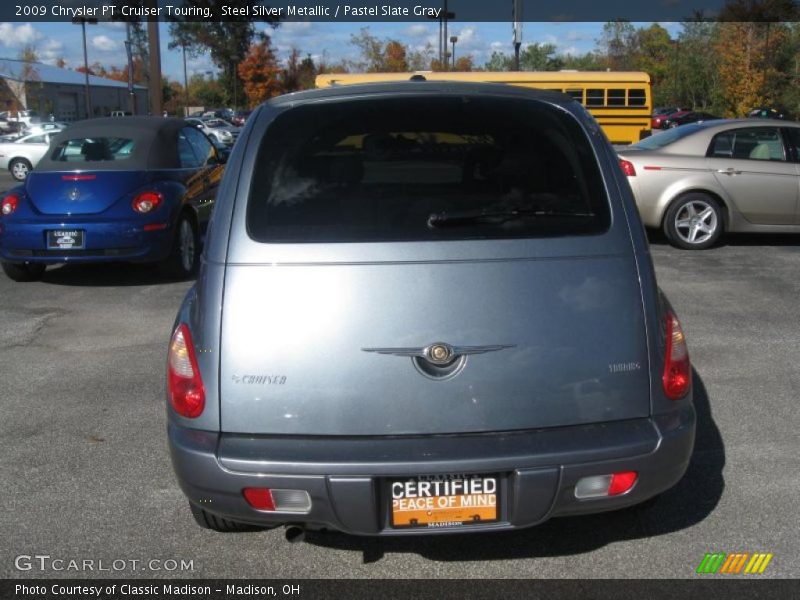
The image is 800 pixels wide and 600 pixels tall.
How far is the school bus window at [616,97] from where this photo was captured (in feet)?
83.8

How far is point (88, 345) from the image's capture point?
609 centimetres

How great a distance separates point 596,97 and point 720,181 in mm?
17115

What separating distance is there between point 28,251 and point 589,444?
6497 mm

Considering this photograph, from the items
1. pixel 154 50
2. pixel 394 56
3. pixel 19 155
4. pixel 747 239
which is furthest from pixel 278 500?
pixel 394 56

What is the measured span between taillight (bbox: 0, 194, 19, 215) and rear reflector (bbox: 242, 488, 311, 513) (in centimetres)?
615

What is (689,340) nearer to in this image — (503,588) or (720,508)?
(720,508)

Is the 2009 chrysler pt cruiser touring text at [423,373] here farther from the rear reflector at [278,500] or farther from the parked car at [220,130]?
the parked car at [220,130]

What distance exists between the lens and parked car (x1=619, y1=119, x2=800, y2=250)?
30.7ft

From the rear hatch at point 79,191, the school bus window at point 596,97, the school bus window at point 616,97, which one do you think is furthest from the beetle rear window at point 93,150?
the school bus window at point 616,97

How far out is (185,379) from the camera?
2.83 m

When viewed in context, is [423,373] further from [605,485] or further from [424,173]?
[424,173]

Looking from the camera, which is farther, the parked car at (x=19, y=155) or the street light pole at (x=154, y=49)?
the parked car at (x=19, y=155)

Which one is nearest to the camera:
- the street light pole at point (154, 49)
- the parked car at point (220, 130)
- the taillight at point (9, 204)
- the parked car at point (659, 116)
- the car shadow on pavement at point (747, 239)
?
the taillight at point (9, 204)

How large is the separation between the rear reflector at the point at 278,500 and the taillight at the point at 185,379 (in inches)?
12.9
